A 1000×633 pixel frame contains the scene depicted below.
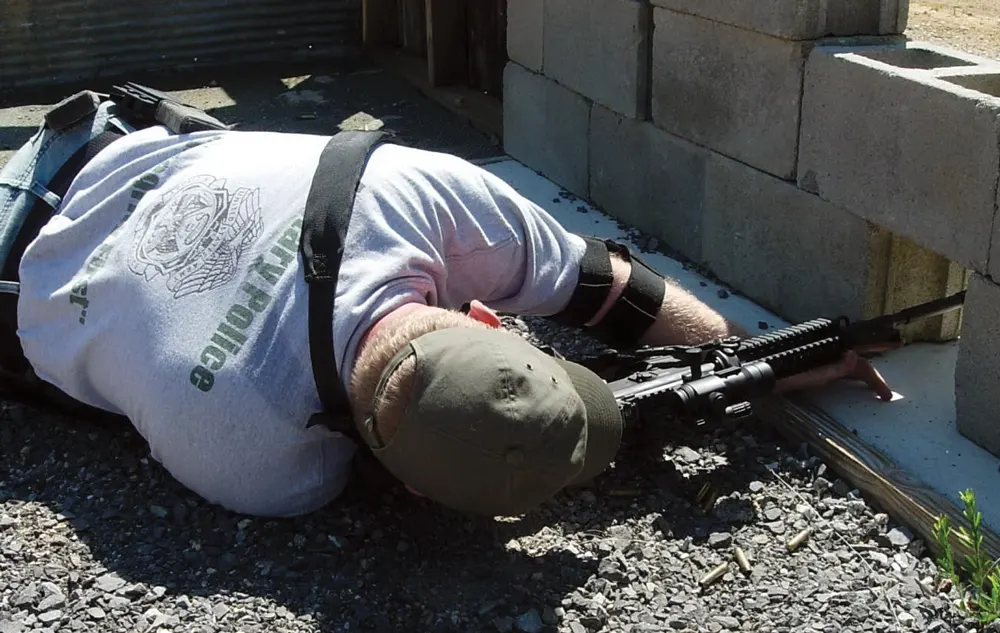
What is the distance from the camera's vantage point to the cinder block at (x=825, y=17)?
12.5 feet

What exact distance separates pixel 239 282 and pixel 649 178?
246 centimetres

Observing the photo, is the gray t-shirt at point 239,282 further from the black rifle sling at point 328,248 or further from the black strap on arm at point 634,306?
the black strap on arm at point 634,306

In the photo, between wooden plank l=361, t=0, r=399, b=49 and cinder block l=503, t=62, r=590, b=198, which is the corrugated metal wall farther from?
cinder block l=503, t=62, r=590, b=198

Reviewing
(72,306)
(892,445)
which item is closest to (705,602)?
(892,445)

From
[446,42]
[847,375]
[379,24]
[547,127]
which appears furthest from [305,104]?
[847,375]

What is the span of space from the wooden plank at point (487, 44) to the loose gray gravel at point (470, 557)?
4062mm

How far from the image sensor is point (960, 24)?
6.31 meters

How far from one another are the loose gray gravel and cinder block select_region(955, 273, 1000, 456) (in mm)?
416

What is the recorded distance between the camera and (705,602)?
283cm

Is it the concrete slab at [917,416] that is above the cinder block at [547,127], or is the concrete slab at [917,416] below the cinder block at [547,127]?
below

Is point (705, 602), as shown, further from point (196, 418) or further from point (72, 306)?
point (72, 306)

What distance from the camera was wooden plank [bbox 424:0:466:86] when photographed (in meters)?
7.25

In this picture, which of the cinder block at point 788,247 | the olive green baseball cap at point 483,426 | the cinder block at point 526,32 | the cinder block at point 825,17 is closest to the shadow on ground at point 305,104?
the cinder block at point 526,32

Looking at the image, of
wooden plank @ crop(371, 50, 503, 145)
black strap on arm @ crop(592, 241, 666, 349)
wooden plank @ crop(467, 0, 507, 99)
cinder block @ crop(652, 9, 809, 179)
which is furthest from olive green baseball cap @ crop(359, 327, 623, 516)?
wooden plank @ crop(467, 0, 507, 99)
